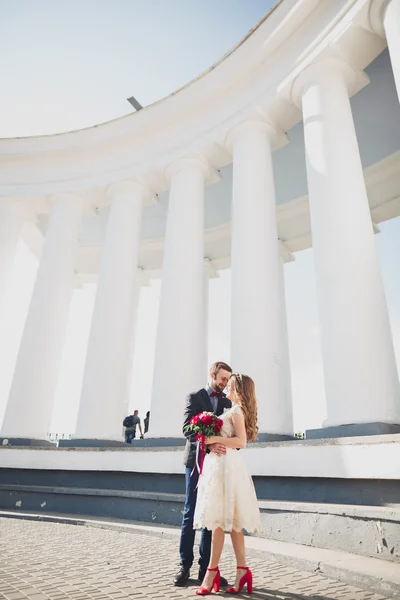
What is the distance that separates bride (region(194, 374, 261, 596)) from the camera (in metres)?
8.99

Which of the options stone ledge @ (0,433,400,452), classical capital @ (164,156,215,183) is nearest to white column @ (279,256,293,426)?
stone ledge @ (0,433,400,452)

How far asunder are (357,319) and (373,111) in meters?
23.7

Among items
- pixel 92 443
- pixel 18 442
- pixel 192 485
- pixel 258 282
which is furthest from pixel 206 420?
pixel 18 442

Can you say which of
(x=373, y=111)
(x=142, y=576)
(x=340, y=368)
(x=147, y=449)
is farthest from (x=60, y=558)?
(x=373, y=111)

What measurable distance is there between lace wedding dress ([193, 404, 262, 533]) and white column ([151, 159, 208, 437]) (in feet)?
46.6

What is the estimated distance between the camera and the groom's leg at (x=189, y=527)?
9.95m

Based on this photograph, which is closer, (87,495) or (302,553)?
(302,553)

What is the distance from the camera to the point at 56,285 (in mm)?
32375

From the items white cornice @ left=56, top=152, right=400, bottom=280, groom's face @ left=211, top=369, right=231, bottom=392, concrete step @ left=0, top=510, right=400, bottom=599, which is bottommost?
concrete step @ left=0, top=510, right=400, bottom=599

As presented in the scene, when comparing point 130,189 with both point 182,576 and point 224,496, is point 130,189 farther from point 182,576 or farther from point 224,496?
point 182,576

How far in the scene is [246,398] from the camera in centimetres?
1002

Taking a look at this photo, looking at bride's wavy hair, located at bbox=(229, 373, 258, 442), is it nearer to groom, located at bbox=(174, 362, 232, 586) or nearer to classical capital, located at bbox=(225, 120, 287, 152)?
groom, located at bbox=(174, 362, 232, 586)

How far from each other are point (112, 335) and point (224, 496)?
2060 centimetres

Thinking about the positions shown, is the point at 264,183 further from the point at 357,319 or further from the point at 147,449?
the point at 147,449
